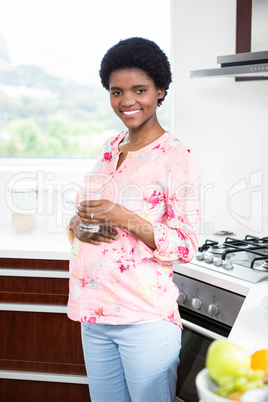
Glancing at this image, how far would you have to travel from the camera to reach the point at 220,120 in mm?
2182

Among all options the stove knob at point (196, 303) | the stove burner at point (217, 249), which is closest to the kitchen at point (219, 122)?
the stove burner at point (217, 249)

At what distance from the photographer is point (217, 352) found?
60cm

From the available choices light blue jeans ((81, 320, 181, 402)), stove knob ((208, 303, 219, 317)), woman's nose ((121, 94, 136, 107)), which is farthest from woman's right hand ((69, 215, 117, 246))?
stove knob ((208, 303, 219, 317))

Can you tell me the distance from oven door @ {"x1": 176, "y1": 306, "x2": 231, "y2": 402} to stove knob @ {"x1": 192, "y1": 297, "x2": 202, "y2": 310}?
4 centimetres

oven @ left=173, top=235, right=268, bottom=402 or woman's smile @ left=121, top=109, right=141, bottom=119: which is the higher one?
woman's smile @ left=121, top=109, right=141, bottom=119

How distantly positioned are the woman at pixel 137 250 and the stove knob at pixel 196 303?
284 millimetres

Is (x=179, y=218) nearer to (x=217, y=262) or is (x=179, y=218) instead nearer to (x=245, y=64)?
(x=217, y=262)

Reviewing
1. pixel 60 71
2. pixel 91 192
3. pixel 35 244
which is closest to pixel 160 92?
pixel 91 192

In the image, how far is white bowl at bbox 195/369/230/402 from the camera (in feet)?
1.83

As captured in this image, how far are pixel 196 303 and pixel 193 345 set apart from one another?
16 cm

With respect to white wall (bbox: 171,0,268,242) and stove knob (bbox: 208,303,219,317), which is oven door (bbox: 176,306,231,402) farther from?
white wall (bbox: 171,0,268,242)

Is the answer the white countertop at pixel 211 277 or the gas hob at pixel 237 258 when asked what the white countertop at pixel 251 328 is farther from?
the gas hob at pixel 237 258

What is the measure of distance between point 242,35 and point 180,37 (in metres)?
0.29

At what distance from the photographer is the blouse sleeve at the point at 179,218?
1209 millimetres
